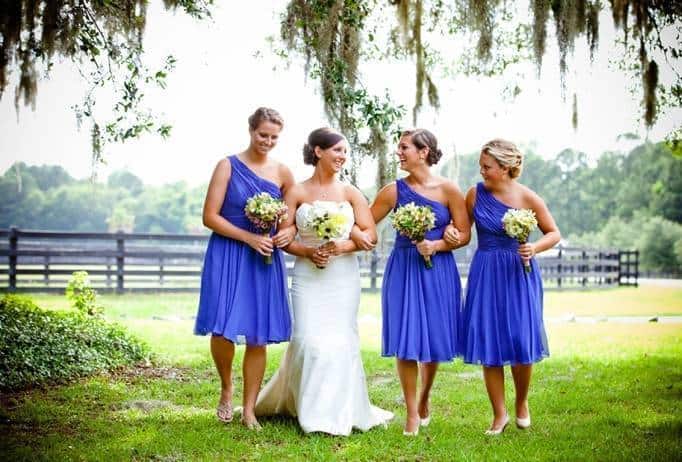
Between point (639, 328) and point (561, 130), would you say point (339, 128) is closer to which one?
point (639, 328)

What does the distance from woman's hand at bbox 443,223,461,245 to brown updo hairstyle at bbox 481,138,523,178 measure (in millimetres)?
585

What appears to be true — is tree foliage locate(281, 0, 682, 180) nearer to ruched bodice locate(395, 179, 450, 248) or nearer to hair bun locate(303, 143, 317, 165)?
hair bun locate(303, 143, 317, 165)

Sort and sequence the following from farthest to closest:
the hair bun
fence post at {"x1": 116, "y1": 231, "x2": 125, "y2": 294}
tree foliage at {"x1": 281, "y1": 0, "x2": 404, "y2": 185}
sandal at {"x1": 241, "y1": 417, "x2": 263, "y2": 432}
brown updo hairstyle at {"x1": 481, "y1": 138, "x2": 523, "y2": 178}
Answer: fence post at {"x1": 116, "y1": 231, "x2": 125, "y2": 294} < tree foliage at {"x1": 281, "y1": 0, "x2": 404, "y2": 185} < the hair bun < sandal at {"x1": 241, "y1": 417, "x2": 263, "y2": 432} < brown updo hairstyle at {"x1": 481, "y1": 138, "x2": 523, "y2": 178}

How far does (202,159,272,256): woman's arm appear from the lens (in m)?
5.46

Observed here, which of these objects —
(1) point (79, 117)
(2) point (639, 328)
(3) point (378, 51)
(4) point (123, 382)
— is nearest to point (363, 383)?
(4) point (123, 382)

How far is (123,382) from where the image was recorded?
A: 7605 millimetres

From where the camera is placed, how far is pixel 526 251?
5.29 metres

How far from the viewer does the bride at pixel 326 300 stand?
5.42m

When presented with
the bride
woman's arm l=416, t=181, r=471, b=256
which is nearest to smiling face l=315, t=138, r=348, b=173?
the bride

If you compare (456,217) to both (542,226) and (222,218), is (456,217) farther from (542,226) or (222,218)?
(222,218)

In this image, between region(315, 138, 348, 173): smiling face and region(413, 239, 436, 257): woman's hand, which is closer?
region(413, 239, 436, 257): woman's hand

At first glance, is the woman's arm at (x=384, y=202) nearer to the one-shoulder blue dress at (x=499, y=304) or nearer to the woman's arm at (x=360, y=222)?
the woman's arm at (x=360, y=222)

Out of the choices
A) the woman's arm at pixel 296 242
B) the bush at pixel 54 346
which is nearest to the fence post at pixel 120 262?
the bush at pixel 54 346

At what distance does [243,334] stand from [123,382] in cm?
266
